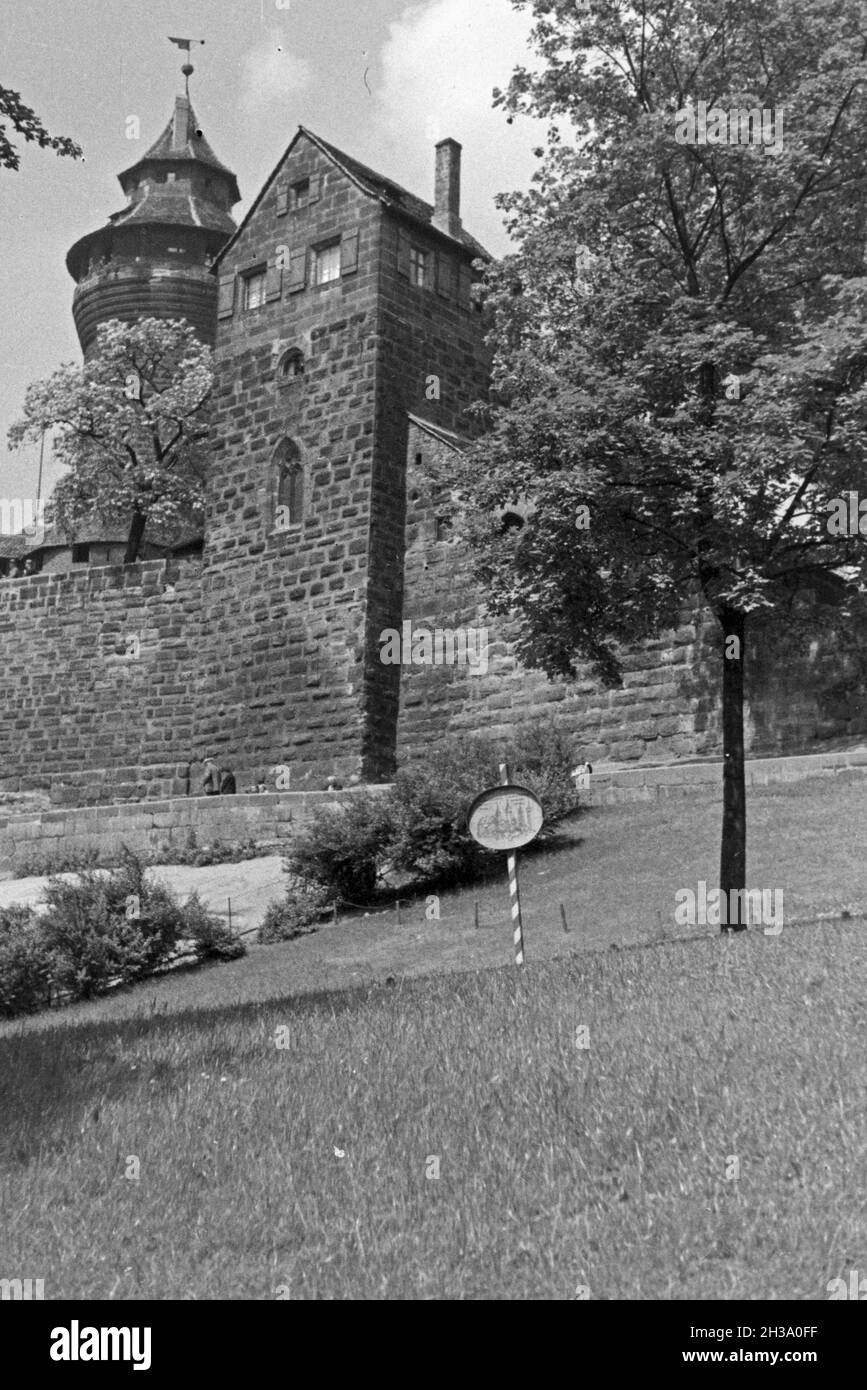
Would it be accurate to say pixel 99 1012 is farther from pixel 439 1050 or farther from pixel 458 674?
pixel 458 674

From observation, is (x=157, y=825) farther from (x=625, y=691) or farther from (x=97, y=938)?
(x=625, y=691)

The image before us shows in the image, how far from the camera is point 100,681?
3819 centimetres

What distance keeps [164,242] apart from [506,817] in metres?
58.6

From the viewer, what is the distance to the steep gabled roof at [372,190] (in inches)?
1358

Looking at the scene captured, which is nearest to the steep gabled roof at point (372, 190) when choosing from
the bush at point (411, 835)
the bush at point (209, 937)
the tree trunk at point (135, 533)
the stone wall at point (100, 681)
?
the stone wall at point (100, 681)

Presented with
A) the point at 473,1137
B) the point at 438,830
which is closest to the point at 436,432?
the point at 438,830

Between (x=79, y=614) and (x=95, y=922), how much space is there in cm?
1812

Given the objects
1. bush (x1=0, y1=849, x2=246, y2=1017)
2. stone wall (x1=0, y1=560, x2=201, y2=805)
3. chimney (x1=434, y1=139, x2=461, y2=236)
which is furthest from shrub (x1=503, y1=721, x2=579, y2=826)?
chimney (x1=434, y1=139, x2=461, y2=236)

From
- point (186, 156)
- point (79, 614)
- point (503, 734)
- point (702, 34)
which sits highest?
point (186, 156)

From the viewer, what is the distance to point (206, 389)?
47.6 m

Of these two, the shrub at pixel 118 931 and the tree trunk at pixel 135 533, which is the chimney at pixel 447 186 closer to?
the tree trunk at pixel 135 533

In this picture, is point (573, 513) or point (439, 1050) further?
point (573, 513)

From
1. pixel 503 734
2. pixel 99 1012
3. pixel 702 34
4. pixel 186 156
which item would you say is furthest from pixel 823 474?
A: pixel 186 156

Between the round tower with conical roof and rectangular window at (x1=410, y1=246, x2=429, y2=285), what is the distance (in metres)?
33.4
